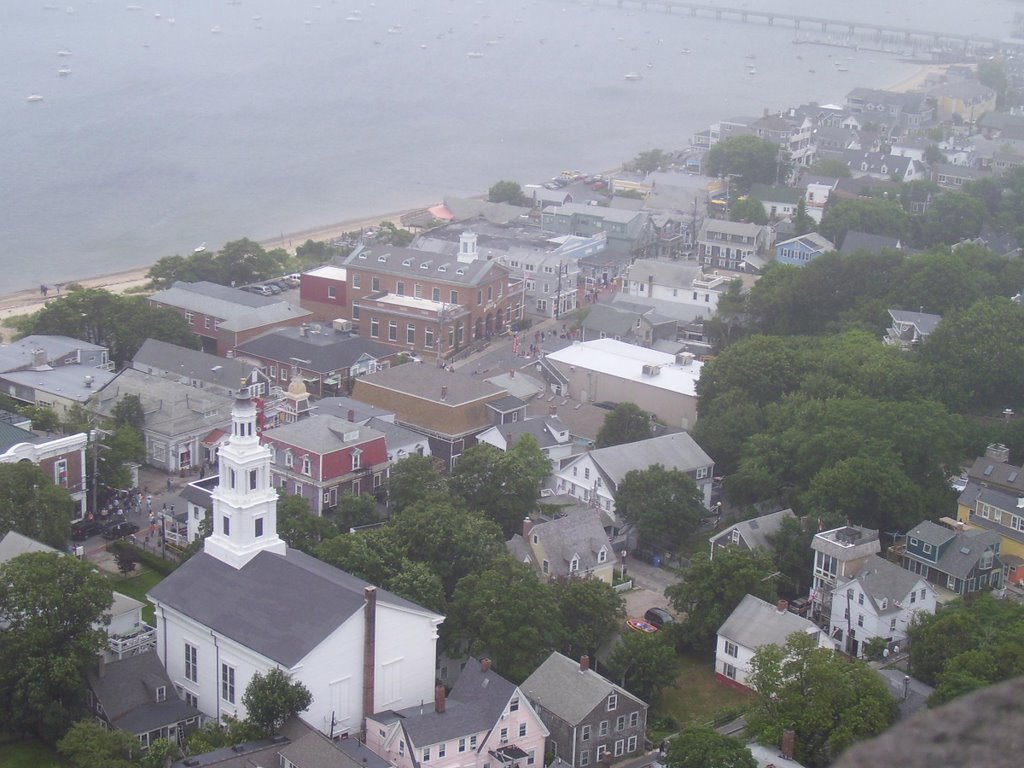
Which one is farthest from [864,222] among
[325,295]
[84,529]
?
[84,529]

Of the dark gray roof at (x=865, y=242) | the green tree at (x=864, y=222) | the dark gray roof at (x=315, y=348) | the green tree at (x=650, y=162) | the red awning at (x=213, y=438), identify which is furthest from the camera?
the green tree at (x=650, y=162)

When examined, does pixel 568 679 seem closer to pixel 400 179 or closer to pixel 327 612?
pixel 327 612

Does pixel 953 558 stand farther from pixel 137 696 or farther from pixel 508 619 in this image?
pixel 137 696

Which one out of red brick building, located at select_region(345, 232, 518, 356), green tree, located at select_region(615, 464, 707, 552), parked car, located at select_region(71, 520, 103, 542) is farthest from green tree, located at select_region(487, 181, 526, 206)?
parked car, located at select_region(71, 520, 103, 542)

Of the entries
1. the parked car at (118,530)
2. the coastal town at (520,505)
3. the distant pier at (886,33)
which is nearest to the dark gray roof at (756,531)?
the coastal town at (520,505)

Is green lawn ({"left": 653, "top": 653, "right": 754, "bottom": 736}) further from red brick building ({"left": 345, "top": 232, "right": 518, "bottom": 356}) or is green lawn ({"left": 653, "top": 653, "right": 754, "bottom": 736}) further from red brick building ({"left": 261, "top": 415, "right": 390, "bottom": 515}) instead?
red brick building ({"left": 345, "top": 232, "right": 518, "bottom": 356})

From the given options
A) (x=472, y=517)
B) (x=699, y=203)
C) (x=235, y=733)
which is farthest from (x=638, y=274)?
(x=235, y=733)

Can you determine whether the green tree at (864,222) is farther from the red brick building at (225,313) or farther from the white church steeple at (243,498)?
the white church steeple at (243,498)
